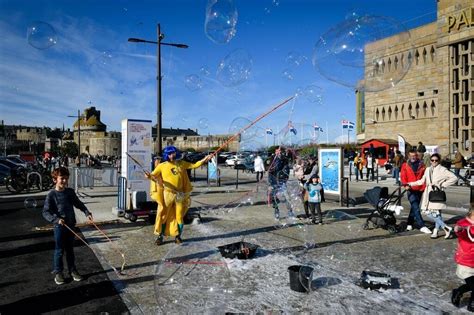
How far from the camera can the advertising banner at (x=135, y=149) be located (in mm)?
11609

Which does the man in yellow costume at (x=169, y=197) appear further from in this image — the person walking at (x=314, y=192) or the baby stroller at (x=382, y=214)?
the baby stroller at (x=382, y=214)

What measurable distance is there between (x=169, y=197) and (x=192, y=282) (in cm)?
252

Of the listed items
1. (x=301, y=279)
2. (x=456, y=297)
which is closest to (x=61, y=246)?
(x=301, y=279)

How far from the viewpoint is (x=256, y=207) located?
12.6 metres

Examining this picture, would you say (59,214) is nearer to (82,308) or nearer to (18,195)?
(82,308)

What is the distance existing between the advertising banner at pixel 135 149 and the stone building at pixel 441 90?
22561 mm

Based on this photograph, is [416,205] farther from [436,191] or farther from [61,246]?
[61,246]

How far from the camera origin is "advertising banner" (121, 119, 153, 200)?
11.6m

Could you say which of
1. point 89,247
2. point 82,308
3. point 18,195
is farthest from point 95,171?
point 82,308

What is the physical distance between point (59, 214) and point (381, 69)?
6.65 meters

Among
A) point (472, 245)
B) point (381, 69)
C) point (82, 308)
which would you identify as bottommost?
point (82, 308)

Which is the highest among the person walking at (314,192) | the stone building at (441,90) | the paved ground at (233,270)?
the stone building at (441,90)

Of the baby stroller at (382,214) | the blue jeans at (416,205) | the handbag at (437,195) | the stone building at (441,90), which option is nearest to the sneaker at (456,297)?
the handbag at (437,195)

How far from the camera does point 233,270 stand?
5.79 metres
